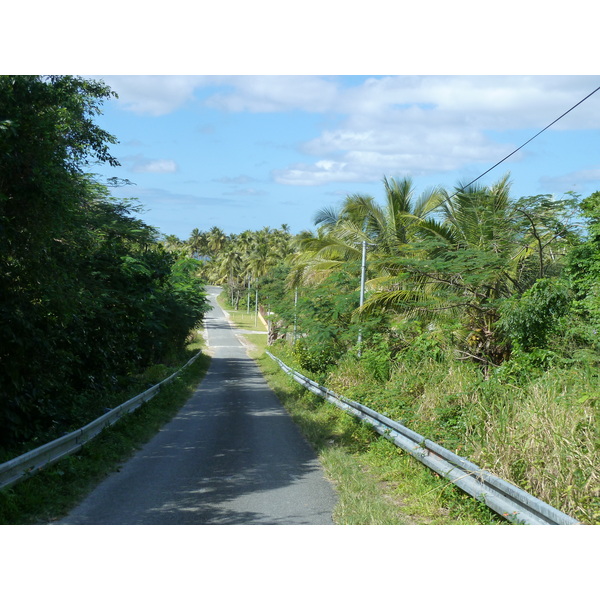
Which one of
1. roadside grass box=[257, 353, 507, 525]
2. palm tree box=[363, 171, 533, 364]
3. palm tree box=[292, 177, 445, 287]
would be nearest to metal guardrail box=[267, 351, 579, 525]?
roadside grass box=[257, 353, 507, 525]

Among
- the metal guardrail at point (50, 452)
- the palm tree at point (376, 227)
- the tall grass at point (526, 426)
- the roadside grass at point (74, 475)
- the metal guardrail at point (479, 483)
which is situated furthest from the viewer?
the palm tree at point (376, 227)

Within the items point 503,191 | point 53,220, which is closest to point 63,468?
point 53,220

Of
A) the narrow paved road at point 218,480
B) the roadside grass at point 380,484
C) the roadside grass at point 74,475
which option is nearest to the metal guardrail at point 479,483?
the roadside grass at point 380,484

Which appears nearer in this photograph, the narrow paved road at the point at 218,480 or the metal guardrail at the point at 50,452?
the narrow paved road at the point at 218,480

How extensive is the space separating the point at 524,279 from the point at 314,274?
1205cm

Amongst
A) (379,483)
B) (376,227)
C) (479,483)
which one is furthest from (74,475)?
(376,227)

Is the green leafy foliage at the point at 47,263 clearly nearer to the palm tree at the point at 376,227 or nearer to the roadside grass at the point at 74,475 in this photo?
the roadside grass at the point at 74,475

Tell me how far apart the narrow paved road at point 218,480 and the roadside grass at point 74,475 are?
203 mm

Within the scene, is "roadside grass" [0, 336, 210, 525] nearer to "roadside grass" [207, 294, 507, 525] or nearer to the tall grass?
"roadside grass" [207, 294, 507, 525]

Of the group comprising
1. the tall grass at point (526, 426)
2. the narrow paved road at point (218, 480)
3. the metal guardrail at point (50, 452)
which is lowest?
the narrow paved road at point (218, 480)

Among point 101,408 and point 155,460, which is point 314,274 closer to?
point 101,408

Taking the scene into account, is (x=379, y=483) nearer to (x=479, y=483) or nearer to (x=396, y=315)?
(x=479, y=483)

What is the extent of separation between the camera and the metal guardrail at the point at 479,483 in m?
5.68

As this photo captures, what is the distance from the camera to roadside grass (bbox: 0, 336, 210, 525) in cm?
699
